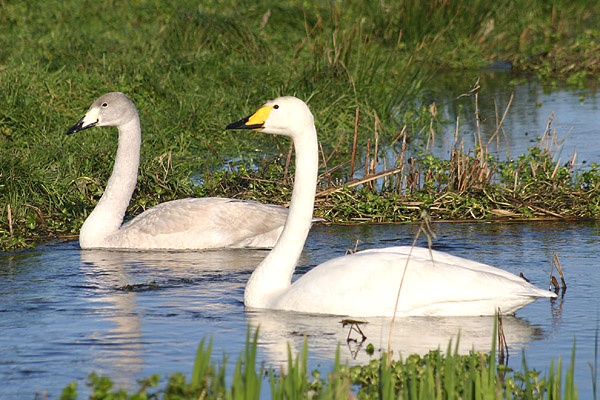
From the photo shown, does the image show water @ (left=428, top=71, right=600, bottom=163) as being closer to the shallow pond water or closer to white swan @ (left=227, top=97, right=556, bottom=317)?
the shallow pond water

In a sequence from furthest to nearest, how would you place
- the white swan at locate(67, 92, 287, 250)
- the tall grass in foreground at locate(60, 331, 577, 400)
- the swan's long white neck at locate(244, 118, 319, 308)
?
the white swan at locate(67, 92, 287, 250)
the swan's long white neck at locate(244, 118, 319, 308)
the tall grass in foreground at locate(60, 331, 577, 400)

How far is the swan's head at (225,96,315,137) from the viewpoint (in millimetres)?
6898

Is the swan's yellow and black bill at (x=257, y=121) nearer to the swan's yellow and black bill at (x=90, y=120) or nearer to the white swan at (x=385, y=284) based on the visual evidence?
the white swan at (x=385, y=284)

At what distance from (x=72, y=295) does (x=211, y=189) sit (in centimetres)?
389

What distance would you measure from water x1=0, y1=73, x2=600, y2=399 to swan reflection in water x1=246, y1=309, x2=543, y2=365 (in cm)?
1

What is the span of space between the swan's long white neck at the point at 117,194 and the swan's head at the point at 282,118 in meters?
3.21

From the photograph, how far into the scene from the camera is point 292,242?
7152 millimetres

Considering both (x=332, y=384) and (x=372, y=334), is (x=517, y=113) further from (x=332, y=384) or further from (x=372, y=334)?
(x=332, y=384)

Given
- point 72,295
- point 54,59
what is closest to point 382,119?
point 54,59

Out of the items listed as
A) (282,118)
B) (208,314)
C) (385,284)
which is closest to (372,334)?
(385,284)

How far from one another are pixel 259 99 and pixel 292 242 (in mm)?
7950

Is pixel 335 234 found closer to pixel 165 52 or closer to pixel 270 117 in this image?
pixel 270 117

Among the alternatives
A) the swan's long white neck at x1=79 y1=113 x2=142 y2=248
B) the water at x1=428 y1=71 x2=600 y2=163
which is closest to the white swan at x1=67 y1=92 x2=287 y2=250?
the swan's long white neck at x1=79 y1=113 x2=142 y2=248

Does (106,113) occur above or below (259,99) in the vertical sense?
below
